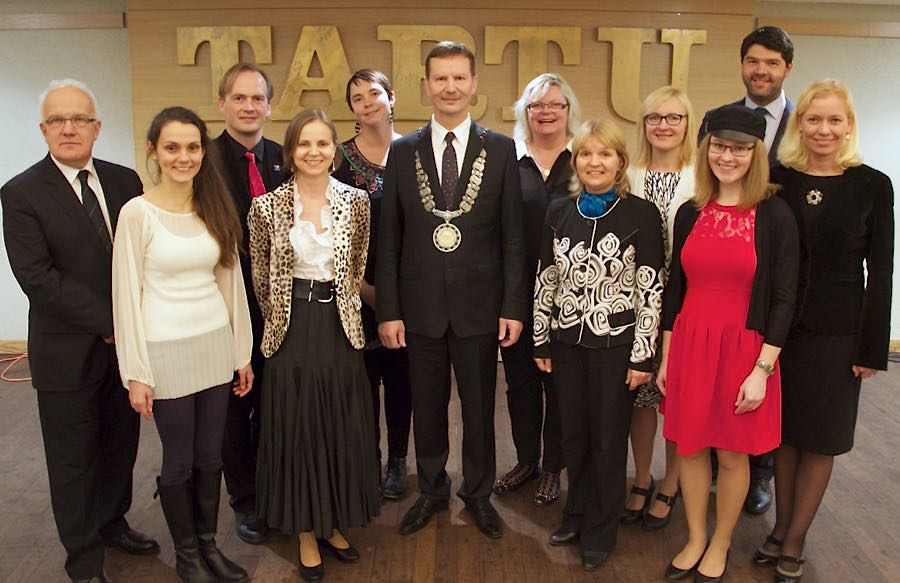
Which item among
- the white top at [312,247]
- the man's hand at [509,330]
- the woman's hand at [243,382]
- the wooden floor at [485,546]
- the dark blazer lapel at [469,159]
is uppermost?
the dark blazer lapel at [469,159]

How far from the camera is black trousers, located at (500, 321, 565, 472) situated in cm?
284

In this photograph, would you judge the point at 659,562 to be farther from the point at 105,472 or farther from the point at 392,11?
the point at 392,11

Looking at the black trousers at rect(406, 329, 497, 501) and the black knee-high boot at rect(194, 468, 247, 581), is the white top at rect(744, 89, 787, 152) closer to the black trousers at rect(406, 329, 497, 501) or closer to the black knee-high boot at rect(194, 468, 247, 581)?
the black trousers at rect(406, 329, 497, 501)

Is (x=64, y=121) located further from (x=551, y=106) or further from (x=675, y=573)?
(x=675, y=573)

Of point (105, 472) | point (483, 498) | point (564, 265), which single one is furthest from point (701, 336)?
point (105, 472)

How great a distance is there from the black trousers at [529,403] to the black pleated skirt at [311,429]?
75cm

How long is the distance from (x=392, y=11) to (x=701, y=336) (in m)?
3.24

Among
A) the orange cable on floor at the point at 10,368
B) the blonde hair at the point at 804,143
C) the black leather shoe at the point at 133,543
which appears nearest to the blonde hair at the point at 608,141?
the blonde hair at the point at 804,143

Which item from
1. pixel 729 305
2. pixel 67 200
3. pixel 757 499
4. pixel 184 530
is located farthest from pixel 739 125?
pixel 184 530

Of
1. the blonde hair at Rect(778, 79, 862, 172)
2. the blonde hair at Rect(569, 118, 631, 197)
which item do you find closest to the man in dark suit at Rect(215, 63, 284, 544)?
the blonde hair at Rect(569, 118, 631, 197)

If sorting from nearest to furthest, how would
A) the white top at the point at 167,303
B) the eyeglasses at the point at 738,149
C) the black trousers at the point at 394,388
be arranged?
the white top at the point at 167,303 < the eyeglasses at the point at 738,149 < the black trousers at the point at 394,388

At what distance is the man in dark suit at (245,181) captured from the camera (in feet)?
8.35

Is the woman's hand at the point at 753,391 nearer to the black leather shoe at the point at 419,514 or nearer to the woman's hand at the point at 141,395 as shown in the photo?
the black leather shoe at the point at 419,514

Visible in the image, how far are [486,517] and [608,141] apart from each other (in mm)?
1460
